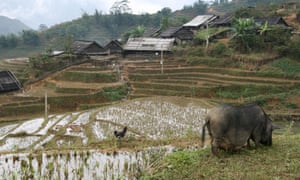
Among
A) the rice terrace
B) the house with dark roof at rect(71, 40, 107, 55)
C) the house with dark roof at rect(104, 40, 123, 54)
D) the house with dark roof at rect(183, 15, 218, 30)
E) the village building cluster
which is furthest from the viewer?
the house with dark roof at rect(183, 15, 218, 30)

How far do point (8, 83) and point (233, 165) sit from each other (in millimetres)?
27072

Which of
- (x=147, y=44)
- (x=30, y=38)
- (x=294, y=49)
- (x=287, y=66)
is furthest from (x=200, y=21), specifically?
(x=30, y=38)

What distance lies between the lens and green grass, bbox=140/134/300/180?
6.21 meters

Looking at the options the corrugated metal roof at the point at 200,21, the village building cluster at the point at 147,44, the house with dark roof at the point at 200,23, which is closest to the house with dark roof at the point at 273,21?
the village building cluster at the point at 147,44

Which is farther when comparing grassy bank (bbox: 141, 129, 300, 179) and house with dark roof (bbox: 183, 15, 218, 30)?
house with dark roof (bbox: 183, 15, 218, 30)

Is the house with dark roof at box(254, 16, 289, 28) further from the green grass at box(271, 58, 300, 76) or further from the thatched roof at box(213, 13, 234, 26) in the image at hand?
the green grass at box(271, 58, 300, 76)

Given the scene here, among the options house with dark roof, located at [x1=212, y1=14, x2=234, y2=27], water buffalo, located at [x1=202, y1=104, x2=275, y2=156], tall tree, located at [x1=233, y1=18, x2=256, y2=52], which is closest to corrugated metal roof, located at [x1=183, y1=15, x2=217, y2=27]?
house with dark roof, located at [x1=212, y1=14, x2=234, y2=27]

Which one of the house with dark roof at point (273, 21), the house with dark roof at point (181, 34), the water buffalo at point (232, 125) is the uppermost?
the house with dark roof at point (273, 21)

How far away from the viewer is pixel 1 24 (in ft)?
621

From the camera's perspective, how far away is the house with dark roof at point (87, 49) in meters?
38.2

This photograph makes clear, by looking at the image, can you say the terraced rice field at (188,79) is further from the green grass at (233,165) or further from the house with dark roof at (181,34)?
the green grass at (233,165)

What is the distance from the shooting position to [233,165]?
267 inches

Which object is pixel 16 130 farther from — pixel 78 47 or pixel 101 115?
pixel 78 47

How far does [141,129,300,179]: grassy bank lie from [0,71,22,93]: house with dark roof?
82.8ft
